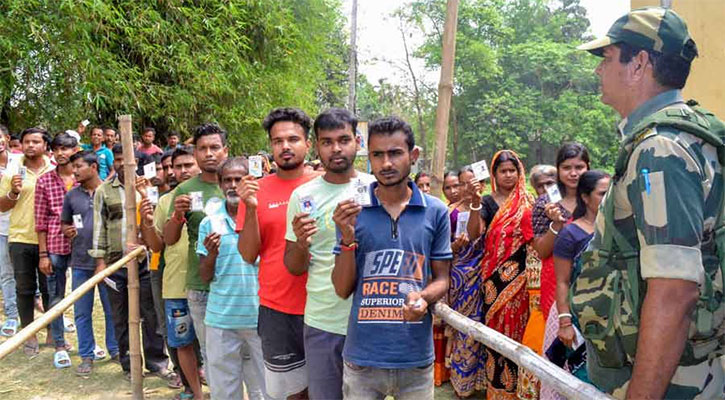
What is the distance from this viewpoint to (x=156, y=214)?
410 centimetres

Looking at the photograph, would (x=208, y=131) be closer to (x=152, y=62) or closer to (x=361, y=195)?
(x=361, y=195)

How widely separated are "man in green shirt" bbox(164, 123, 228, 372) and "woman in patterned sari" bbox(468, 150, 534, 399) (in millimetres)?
1826

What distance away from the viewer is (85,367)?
5082 millimetres

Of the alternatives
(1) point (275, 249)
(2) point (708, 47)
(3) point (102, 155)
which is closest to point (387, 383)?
(1) point (275, 249)

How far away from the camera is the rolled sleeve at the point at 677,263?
1380mm

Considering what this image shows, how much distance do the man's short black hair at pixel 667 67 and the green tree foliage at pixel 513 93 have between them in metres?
27.2

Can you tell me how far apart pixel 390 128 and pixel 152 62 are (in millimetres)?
8555

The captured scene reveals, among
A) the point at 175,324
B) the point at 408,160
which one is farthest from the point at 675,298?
the point at 175,324

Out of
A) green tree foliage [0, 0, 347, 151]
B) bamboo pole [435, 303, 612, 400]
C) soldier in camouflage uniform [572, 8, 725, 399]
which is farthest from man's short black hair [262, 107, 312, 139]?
green tree foliage [0, 0, 347, 151]

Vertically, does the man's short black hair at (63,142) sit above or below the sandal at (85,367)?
above

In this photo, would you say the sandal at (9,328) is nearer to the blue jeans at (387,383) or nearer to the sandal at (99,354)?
the sandal at (99,354)

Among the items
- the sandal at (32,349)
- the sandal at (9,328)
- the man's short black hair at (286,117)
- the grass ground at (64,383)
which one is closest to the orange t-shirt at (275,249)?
the man's short black hair at (286,117)

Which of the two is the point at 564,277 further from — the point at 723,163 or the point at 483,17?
the point at 483,17

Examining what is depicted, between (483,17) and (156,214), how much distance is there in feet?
92.3
